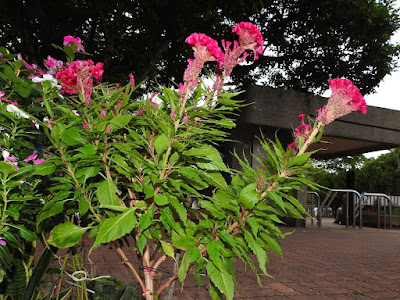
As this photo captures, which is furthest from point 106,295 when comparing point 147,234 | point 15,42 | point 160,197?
point 15,42

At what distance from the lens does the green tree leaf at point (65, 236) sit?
4.26ft

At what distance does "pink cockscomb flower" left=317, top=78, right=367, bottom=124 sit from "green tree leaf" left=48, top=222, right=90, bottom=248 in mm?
985

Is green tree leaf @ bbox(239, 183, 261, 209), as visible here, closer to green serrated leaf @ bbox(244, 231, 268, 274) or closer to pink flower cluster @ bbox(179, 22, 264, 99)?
green serrated leaf @ bbox(244, 231, 268, 274)

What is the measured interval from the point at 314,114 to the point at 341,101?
33.9 ft

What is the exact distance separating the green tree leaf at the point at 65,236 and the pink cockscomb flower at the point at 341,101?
98 centimetres

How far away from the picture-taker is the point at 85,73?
1.39 m

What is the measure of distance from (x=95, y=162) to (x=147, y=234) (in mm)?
338

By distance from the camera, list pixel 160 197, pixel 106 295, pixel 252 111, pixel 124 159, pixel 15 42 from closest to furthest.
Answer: pixel 160 197 < pixel 124 159 < pixel 106 295 < pixel 252 111 < pixel 15 42

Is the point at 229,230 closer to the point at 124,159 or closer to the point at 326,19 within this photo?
the point at 124,159

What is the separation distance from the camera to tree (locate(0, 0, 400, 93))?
9273 millimetres

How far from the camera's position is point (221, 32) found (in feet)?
42.3

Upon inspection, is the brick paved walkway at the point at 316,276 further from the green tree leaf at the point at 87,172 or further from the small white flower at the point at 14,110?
the small white flower at the point at 14,110

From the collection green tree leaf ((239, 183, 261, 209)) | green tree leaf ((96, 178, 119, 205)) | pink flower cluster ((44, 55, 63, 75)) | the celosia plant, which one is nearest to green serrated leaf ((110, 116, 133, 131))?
the celosia plant

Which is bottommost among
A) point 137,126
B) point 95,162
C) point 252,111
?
point 95,162
